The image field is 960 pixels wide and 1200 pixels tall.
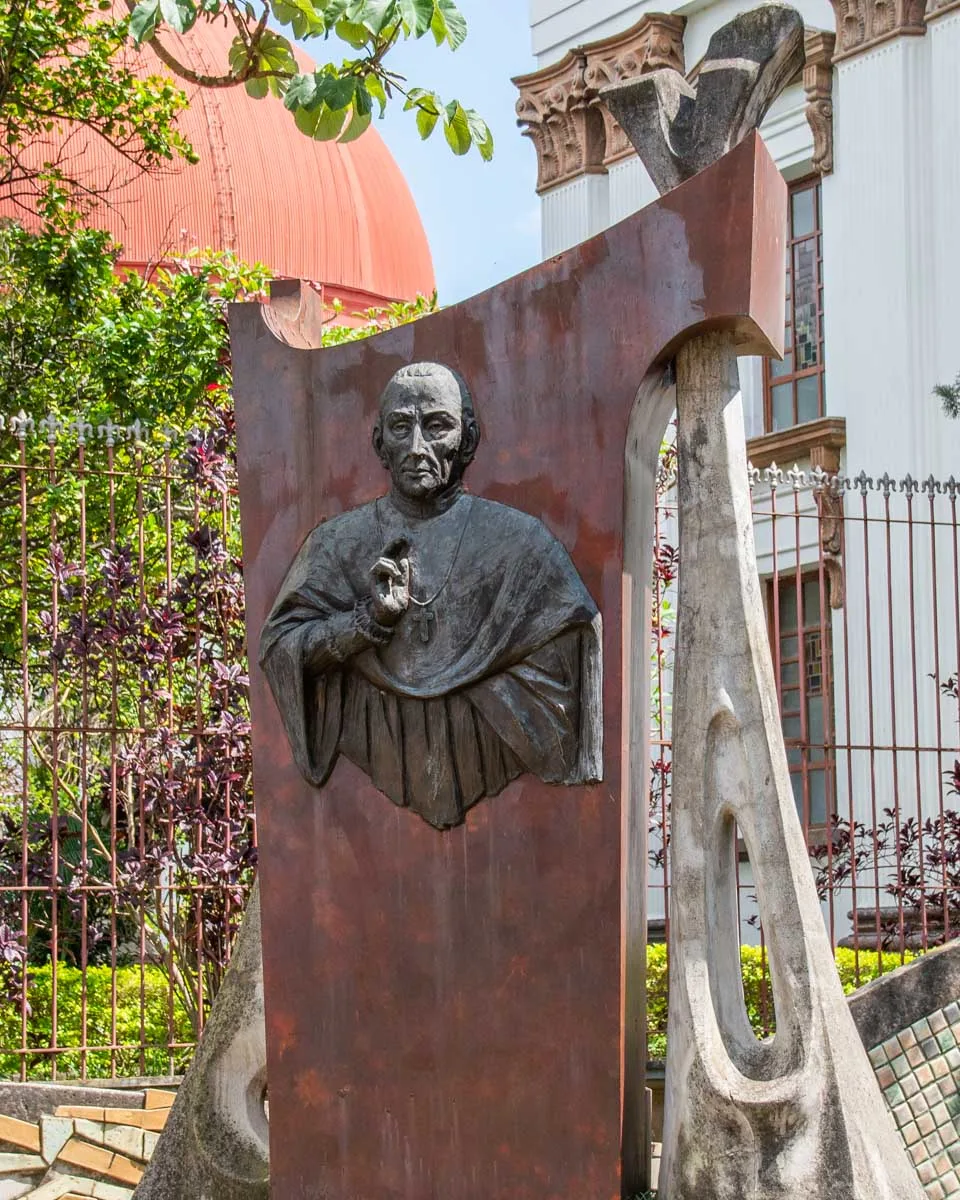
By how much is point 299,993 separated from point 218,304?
7.84m

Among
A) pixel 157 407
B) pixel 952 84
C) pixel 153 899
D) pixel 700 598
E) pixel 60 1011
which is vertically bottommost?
pixel 60 1011

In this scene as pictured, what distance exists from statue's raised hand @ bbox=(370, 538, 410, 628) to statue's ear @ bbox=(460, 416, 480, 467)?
1.02 ft

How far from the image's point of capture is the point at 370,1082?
17.6ft

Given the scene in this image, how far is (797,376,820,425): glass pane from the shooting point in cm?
1680

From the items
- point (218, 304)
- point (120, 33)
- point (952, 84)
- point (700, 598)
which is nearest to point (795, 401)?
point (952, 84)

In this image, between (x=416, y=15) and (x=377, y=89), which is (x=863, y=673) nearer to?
(x=377, y=89)

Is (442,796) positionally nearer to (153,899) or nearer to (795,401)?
(153,899)

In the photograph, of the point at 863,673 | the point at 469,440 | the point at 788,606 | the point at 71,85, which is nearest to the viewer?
the point at 469,440

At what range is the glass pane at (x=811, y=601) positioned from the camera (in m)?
16.0

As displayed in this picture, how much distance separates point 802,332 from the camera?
17.0m

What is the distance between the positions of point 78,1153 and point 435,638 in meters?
3.38

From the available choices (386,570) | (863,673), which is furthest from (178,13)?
(863,673)

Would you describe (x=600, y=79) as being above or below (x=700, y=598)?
above

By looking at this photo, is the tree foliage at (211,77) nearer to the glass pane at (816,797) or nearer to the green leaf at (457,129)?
the green leaf at (457,129)
